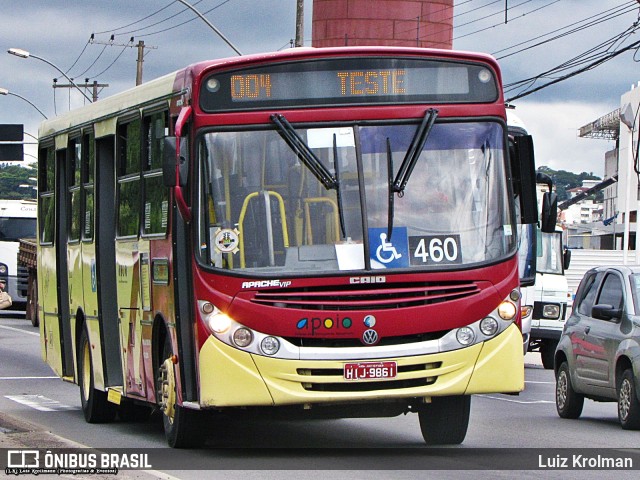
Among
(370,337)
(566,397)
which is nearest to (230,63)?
(370,337)

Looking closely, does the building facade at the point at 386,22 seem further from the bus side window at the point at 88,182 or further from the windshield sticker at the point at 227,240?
the windshield sticker at the point at 227,240

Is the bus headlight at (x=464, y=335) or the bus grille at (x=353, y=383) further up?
the bus headlight at (x=464, y=335)

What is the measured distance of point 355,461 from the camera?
11.3 meters

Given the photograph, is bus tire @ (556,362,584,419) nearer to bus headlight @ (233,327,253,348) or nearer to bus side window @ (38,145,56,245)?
bus side window @ (38,145,56,245)

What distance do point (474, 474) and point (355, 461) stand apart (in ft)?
3.96

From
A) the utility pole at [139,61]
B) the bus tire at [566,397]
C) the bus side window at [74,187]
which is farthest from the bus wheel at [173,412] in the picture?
the utility pole at [139,61]

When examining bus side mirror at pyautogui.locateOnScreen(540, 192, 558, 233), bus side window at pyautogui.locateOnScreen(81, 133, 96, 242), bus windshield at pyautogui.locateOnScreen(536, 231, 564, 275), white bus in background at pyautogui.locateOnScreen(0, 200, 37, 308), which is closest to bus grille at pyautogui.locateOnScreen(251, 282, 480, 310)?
bus side mirror at pyautogui.locateOnScreen(540, 192, 558, 233)

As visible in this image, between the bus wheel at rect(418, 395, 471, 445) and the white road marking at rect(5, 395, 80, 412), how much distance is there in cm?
570

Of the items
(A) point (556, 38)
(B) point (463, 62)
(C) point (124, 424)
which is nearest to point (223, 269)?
(B) point (463, 62)

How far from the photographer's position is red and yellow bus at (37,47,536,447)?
10836 millimetres

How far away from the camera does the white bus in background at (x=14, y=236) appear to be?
42500 mm

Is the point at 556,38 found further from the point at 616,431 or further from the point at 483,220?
the point at 483,220

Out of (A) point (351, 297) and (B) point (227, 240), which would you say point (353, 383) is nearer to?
(A) point (351, 297)

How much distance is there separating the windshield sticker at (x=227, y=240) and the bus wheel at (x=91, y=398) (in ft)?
14.9
